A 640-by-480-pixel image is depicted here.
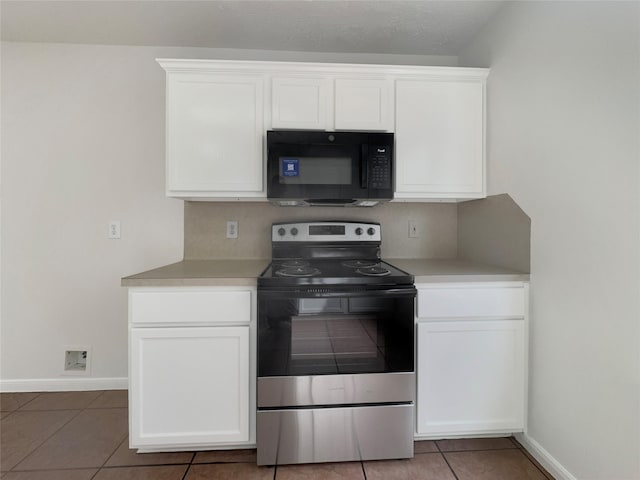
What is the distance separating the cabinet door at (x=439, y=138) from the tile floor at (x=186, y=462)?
55.1 inches

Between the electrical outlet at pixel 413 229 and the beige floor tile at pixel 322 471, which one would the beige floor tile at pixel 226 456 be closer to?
the beige floor tile at pixel 322 471

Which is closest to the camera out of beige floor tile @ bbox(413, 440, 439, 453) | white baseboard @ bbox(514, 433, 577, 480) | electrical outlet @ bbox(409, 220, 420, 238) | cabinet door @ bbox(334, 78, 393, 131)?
white baseboard @ bbox(514, 433, 577, 480)

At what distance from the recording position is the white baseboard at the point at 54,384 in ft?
7.13

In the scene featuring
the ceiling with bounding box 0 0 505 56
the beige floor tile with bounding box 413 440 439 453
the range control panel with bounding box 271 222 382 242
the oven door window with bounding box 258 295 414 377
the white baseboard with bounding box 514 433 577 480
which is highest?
the ceiling with bounding box 0 0 505 56

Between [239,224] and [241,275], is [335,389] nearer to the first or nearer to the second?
[241,275]

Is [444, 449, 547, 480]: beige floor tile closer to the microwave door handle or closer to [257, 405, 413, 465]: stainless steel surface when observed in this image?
[257, 405, 413, 465]: stainless steel surface

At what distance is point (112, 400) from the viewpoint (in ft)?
6.88

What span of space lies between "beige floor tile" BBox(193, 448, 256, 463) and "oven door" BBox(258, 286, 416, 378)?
0.45 m

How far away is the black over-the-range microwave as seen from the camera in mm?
1813

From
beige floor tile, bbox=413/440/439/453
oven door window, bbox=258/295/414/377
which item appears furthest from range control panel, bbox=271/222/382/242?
beige floor tile, bbox=413/440/439/453

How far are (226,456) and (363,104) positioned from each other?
2036mm

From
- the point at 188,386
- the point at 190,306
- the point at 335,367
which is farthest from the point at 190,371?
the point at 335,367

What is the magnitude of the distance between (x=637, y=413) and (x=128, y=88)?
310cm

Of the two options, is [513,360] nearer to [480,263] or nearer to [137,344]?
[480,263]
